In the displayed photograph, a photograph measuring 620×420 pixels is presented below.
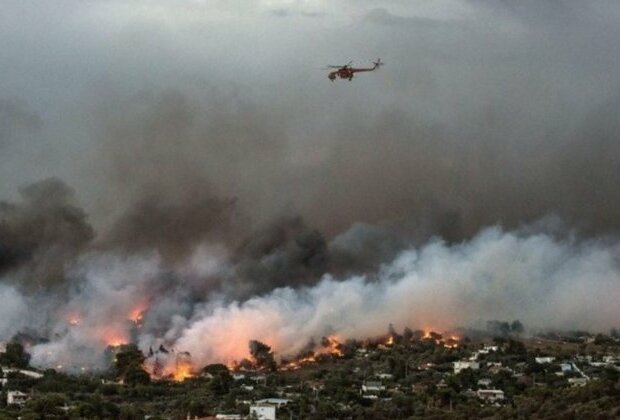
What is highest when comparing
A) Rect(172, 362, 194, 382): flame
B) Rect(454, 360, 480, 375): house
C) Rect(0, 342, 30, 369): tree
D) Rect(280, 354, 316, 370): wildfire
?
Rect(0, 342, 30, 369): tree

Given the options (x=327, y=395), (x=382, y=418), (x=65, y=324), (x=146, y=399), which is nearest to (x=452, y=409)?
(x=382, y=418)

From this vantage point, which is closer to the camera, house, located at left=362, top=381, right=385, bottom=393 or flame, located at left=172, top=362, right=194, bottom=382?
house, located at left=362, top=381, right=385, bottom=393

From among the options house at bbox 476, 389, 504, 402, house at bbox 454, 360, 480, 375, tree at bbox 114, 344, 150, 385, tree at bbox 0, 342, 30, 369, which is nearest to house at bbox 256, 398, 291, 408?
house at bbox 476, 389, 504, 402

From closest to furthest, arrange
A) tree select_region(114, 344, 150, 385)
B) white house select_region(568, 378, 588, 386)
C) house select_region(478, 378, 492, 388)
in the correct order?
white house select_region(568, 378, 588, 386), house select_region(478, 378, 492, 388), tree select_region(114, 344, 150, 385)

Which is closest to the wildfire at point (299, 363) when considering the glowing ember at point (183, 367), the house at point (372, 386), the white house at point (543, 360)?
the glowing ember at point (183, 367)

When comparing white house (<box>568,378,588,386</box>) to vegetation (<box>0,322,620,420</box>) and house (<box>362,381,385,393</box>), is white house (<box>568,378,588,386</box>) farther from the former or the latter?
house (<box>362,381,385,393</box>)

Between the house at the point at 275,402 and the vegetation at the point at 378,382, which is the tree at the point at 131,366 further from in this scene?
the house at the point at 275,402
